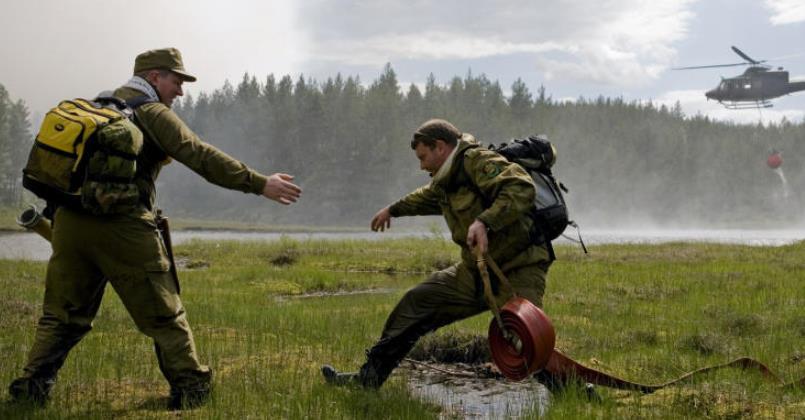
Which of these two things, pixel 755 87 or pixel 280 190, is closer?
pixel 280 190

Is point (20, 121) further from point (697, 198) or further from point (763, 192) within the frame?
point (763, 192)

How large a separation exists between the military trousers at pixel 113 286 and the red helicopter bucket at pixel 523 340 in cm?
235

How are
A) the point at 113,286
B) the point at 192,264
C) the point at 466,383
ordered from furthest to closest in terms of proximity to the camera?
1. the point at 192,264
2. the point at 466,383
3. the point at 113,286

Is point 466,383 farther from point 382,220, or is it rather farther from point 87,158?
point 87,158

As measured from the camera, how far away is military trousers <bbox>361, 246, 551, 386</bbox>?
5812 millimetres

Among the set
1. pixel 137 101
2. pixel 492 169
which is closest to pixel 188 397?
pixel 137 101

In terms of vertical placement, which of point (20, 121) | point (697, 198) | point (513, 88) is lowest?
point (697, 198)

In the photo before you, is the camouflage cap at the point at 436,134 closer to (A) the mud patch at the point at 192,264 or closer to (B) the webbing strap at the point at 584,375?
(B) the webbing strap at the point at 584,375

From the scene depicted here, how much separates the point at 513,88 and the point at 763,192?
54.0 metres

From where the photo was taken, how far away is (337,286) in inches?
623

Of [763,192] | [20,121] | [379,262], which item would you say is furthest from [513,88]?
[379,262]

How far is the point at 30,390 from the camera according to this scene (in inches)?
217

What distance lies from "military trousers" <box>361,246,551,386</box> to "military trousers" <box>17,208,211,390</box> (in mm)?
1545

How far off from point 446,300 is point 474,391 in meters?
1.32
